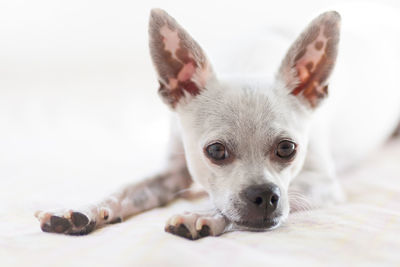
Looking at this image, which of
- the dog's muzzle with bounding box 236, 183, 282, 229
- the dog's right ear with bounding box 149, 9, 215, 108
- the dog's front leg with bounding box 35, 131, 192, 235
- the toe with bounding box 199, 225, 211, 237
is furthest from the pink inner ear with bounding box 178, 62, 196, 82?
the toe with bounding box 199, 225, 211, 237

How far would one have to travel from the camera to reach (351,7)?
3.70 m

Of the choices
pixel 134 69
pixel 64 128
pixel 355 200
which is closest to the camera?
pixel 355 200

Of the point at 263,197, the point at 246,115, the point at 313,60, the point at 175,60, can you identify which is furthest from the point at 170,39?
the point at 263,197

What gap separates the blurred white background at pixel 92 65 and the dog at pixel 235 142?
1.46 m

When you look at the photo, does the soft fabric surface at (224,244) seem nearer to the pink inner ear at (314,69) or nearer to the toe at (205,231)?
the toe at (205,231)

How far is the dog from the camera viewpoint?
5.44 ft

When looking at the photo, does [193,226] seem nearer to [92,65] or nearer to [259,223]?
[259,223]

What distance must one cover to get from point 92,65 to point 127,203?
106 inches

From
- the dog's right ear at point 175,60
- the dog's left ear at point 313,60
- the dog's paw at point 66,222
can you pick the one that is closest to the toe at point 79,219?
the dog's paw at point 66,222

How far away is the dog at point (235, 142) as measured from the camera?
5.44ft

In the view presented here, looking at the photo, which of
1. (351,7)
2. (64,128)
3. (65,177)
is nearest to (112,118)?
(64,128)

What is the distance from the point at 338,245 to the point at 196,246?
1.41 ft

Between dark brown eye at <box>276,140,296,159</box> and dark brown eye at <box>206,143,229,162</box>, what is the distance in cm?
21

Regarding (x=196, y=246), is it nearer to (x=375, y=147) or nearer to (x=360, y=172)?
(x=360, y=172)
